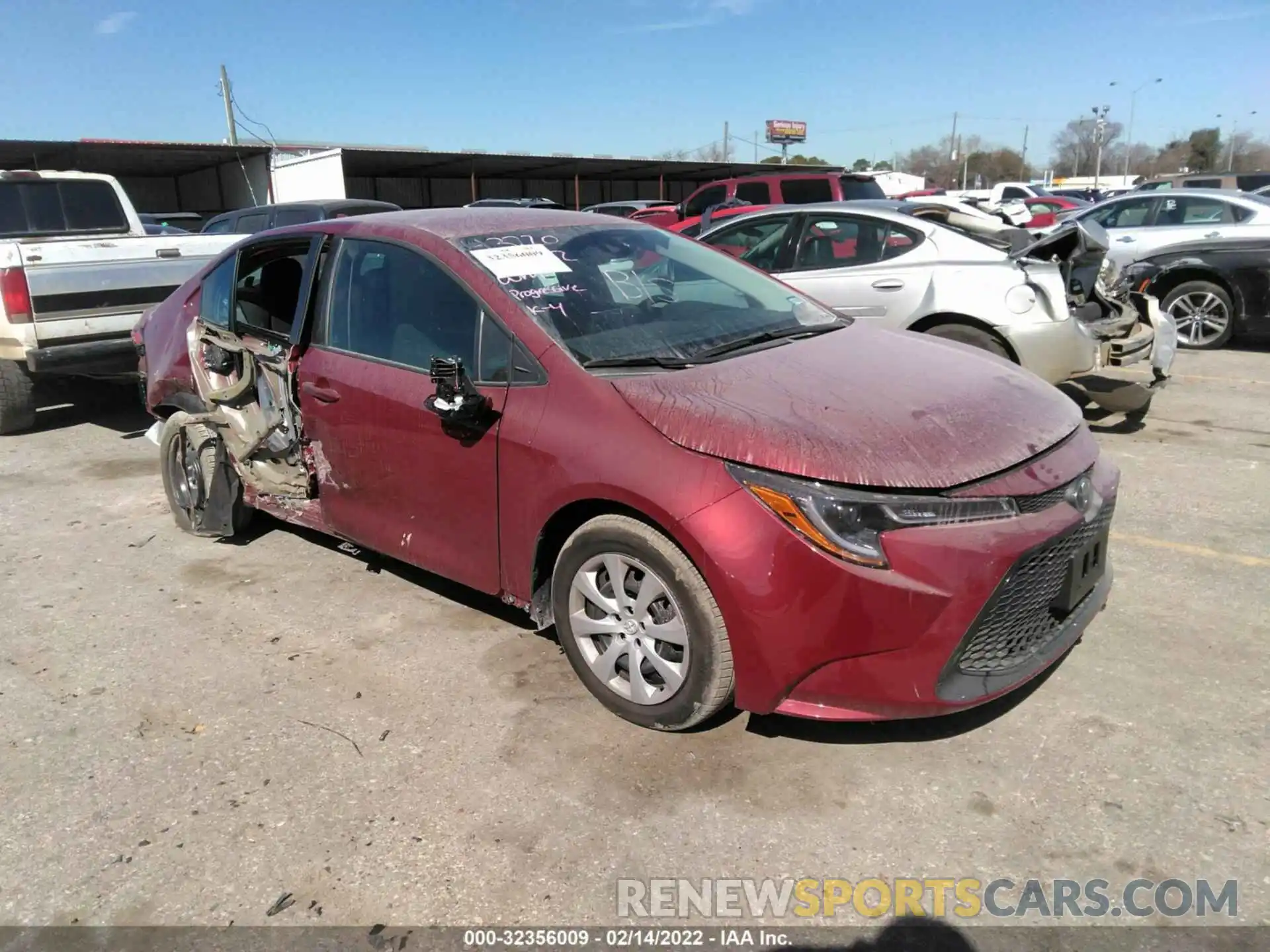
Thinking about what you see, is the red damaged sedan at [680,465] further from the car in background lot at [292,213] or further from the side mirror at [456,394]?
the car in background lot at [292,213]

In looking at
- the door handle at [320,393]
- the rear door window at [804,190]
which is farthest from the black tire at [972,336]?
the rear door window at [804,190]

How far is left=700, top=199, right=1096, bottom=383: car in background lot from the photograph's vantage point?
5.89 metres

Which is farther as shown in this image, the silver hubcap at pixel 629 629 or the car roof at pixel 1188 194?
the car roof at pixel 1188 194

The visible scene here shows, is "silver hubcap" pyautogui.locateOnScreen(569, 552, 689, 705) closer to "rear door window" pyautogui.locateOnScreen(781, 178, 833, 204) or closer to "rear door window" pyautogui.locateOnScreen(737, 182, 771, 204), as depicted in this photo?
"rear door window" pyautogui.locateOnScreen(781, 178, 833, 204)

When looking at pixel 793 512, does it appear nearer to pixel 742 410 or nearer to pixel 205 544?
pixel 742 410

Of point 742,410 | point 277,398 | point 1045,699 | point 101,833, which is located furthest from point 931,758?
point 277,398

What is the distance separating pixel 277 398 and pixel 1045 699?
359 centimetres

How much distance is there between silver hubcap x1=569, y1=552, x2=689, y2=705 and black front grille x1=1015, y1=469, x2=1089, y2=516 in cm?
107

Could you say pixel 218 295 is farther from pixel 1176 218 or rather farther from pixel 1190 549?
pixel 1176 218

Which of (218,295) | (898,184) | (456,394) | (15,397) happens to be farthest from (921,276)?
(898,184)

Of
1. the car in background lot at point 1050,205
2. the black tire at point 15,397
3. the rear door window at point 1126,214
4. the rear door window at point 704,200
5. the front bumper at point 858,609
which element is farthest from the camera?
the car in background lot at point 1050,205

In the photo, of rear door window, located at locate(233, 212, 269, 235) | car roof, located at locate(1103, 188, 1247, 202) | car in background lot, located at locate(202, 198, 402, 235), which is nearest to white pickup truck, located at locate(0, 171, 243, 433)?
car in background lot, located at locate(202, 198, 402, 235)

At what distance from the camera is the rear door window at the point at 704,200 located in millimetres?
14781

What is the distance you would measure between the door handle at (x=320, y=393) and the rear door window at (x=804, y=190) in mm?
10866
